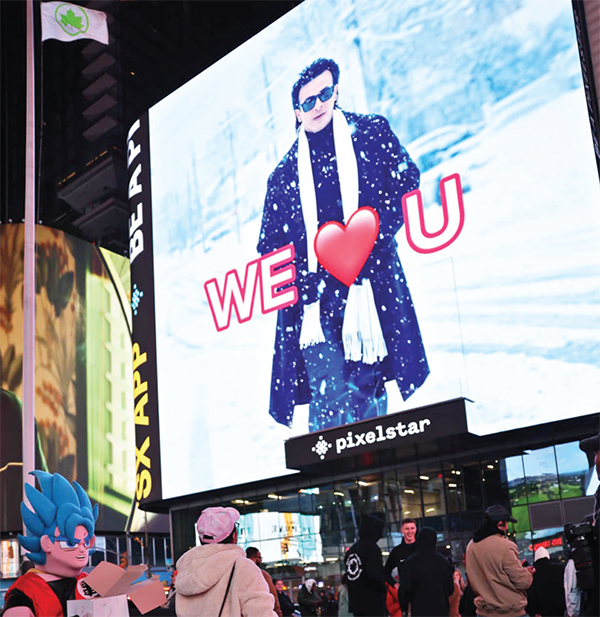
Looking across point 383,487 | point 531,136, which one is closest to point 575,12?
point 531,136

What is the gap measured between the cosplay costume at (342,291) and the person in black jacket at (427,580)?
11.7 meters

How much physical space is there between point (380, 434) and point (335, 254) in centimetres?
488

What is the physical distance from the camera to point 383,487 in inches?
858

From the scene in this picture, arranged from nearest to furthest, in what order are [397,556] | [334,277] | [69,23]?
[397,556]
[69,23]
[334,277]

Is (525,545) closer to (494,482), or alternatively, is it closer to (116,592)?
(494,482)

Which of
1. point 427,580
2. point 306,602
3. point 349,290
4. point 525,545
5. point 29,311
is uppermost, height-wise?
point 349,290

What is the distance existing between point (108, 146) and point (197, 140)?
18.0 meters

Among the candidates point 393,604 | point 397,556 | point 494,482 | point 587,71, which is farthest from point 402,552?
point 587,71

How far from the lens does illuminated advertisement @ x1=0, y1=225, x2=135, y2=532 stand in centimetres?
3844

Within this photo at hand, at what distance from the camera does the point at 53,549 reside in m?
5.43

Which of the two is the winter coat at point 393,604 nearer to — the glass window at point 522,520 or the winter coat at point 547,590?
the winter coat at point 547,590

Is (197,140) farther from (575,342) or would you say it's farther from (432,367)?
(575,342)

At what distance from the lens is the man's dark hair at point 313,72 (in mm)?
23234

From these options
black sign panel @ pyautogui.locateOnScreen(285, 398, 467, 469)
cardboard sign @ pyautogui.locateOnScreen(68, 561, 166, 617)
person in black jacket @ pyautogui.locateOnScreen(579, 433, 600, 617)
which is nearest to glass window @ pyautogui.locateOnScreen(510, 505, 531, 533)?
black sign panel @ pyautogui.locateOnScreen(285, 398, 467, 469)
